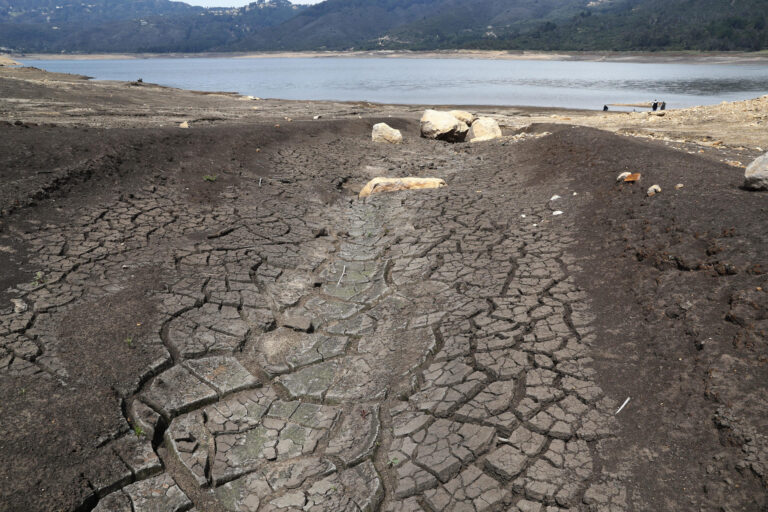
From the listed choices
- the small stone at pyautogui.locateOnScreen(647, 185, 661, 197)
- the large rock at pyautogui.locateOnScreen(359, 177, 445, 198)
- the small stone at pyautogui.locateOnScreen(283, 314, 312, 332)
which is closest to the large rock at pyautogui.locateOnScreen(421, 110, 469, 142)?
the large rock at pyautogui.locateOnScreen(359, 177, 445, 198)

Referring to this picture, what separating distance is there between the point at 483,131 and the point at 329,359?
1173 cm

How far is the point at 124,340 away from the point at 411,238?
4.05 metres

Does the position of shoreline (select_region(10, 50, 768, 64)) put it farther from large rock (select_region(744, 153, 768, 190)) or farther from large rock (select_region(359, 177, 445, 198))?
large rock (select_region(744, 153, 768, 190))

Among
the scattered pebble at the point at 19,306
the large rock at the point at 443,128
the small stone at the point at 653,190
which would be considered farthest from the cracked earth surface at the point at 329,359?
the large rock at the point at 443,128

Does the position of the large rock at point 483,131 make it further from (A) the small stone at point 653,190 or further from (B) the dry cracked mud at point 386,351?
(A) the small stone at point 653,190

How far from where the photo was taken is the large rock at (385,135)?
13.7 meters

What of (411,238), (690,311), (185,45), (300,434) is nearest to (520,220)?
(411,238)

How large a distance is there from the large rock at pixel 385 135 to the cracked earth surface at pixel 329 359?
689 cm

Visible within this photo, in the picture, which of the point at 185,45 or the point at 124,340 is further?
the point at 185,45

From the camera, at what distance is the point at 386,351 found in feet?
15.2

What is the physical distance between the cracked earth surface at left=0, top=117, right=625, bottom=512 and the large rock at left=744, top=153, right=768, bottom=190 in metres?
2.07

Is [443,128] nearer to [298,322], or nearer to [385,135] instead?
[385,135]

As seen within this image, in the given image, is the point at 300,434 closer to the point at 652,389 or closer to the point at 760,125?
the point at 652,389

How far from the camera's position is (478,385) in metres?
3.92
